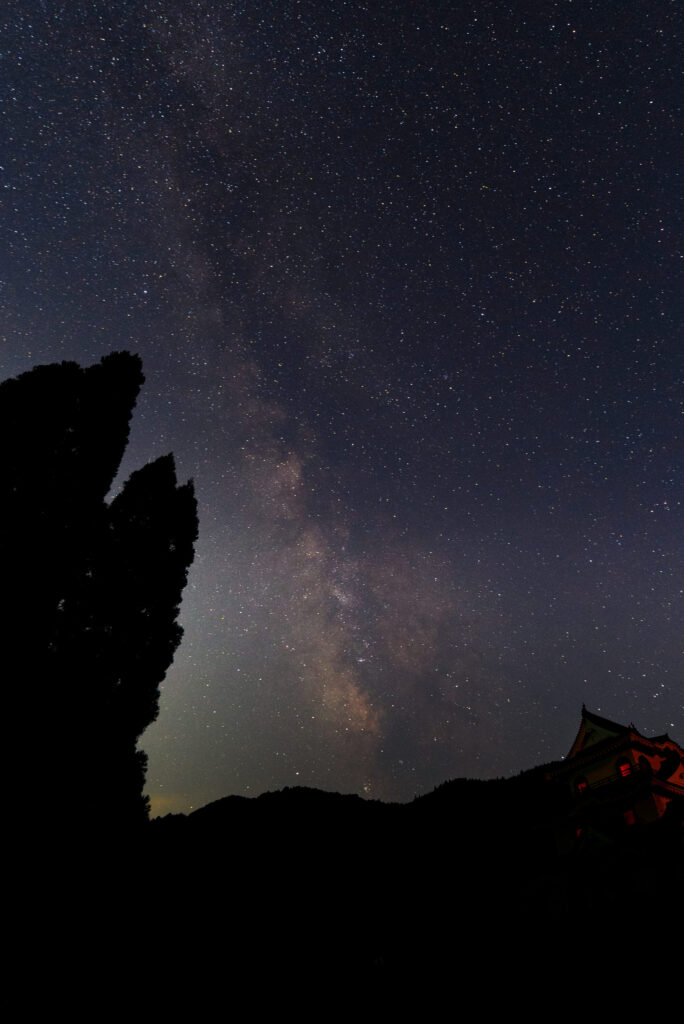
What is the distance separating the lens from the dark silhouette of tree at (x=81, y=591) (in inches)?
483

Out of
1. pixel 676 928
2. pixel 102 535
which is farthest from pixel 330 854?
pixel 102 535

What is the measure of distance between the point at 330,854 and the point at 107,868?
11156 millimetres

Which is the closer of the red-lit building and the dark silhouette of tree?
the dark silhouette of tree

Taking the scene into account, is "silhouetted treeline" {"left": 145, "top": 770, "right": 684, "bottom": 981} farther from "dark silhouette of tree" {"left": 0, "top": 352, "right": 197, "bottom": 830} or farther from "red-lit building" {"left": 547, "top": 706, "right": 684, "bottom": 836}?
"dark silhouette of tree" {"left": 0, "top": 352, "right": 197, "bottom": 830}

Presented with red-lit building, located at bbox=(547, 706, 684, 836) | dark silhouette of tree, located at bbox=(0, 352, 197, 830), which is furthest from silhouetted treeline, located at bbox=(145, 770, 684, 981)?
dark silhouette of tree, located at bbox=(0, 352, 197, 830)

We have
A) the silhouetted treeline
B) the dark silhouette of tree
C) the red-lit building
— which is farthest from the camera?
the red-lit building

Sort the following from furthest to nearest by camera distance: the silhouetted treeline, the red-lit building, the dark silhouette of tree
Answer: the red-lit building
the dark silhouette of tree
the silhouetted treeline

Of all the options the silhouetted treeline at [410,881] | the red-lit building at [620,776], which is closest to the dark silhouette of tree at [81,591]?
the silhouetted treeline at [410,881]

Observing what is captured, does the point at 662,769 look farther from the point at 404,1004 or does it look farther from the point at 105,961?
the point at 105,961

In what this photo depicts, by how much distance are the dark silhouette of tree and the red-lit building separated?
20.0m

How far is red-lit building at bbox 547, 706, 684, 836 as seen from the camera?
23422 millimetres

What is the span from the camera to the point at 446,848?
19984 millimetres

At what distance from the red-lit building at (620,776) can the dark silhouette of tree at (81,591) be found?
787 inches

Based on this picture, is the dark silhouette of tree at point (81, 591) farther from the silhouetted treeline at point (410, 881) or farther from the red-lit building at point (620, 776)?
the red-lit building at point (620, 776)
